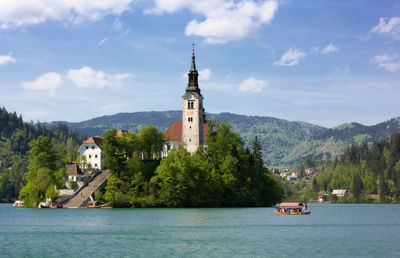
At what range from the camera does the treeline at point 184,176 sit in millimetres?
128500

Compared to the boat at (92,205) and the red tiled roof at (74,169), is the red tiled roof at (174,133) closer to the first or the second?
the red tiled roof at (74,169)

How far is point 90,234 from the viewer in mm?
70312

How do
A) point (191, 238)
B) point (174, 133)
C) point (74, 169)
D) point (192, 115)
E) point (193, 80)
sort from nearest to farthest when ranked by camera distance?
point (191, 238) < point (74, 169) < point (192, 115) < point (193, 80) < point (174, 133)

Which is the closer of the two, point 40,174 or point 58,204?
point 58,204

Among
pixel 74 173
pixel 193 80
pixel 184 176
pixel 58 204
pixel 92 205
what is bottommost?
pixel 92 205

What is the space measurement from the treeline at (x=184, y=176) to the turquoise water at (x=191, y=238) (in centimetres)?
3558

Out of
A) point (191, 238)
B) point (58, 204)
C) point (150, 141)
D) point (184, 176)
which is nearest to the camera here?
point (191, 238)

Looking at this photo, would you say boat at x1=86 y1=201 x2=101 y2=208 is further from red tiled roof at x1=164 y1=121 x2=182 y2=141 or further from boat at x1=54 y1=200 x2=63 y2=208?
red tiled roof at x1=164 y1=121 x2=182 y2=141

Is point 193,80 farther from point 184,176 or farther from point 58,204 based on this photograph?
point 58,204

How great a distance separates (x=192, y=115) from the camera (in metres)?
156

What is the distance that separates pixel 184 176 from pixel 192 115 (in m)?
31.6

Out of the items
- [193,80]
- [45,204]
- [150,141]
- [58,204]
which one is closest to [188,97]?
[193,80]

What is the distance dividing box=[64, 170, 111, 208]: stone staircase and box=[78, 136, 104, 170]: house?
1731 centimetres

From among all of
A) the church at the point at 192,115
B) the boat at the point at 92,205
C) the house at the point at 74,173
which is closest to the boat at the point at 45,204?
the boat at the point at 92,205
